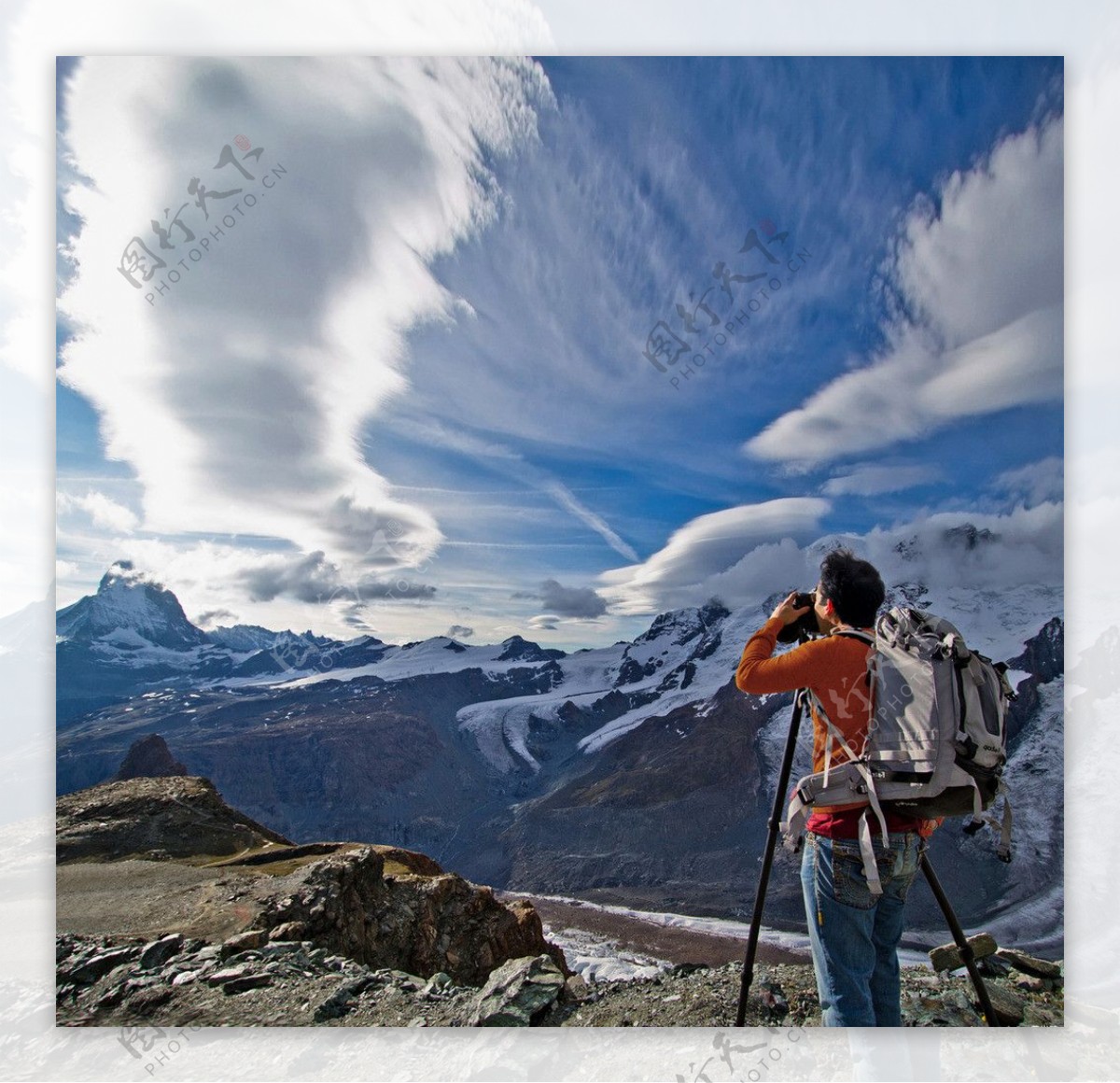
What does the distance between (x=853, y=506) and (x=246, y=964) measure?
4212 millimetres

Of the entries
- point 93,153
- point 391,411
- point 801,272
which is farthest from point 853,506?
point 93,153

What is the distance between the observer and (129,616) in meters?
4.92

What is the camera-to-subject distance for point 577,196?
13.9 ft

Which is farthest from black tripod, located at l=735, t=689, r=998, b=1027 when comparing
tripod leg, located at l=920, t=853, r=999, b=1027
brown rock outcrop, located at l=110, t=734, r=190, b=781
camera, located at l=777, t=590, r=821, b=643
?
brown rock outcrop, located at l=110, t=734, r=190, b=781

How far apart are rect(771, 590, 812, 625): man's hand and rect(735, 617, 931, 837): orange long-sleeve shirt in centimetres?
13

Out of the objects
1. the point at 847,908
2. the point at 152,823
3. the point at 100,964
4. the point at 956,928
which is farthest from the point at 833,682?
the point at 152,823

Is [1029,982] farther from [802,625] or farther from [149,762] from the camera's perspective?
[149,762]

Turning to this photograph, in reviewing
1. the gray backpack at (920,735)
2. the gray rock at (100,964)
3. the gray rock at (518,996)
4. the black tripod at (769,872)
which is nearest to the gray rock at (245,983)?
the gray rock at (100,964)

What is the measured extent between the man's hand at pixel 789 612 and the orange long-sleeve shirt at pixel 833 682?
0.13m

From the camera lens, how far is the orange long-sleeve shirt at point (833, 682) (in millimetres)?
1742

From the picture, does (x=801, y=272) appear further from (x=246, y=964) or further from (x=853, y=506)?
(x=246, y=964)

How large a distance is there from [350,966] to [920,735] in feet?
9.28

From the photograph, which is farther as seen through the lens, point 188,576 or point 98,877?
point 188,576

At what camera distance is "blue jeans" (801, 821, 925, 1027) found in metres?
1.69
